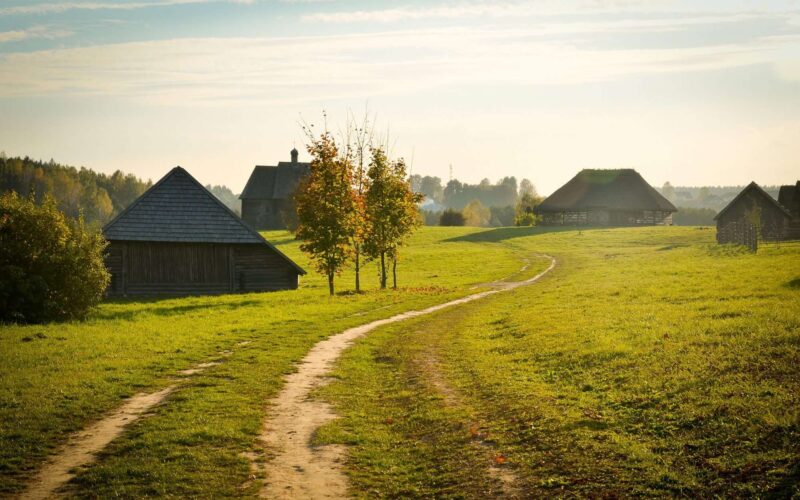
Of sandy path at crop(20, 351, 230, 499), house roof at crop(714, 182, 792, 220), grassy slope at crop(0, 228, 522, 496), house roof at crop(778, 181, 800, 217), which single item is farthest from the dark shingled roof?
A: sandy path at crop(20, 351, 230, 499)

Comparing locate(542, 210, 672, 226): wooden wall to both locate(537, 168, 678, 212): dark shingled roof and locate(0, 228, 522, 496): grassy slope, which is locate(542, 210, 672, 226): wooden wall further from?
locate(0, 228, 522, 496): grassy slope

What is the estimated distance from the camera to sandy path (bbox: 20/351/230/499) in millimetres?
10164

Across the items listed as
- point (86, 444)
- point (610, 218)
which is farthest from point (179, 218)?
point (610, 218)

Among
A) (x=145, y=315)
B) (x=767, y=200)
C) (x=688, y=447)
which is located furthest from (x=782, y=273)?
(x=767, y=200)

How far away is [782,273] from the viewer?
94.3ft

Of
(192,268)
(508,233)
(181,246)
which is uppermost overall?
(508,233)

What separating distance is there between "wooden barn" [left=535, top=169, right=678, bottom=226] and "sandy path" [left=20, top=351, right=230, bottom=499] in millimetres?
82113

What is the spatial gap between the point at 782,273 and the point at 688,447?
69.4ft

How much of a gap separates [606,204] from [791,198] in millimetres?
22660

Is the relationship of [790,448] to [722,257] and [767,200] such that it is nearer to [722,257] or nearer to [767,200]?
[722,257]

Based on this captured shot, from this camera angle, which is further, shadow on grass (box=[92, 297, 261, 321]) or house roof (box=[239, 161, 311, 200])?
house roof (box=[239, 161, 311, 200])

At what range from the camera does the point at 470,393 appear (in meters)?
15.6

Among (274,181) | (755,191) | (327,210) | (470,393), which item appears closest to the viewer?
(470,393)

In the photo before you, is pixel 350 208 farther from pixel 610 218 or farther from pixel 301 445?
pixel 610 218
